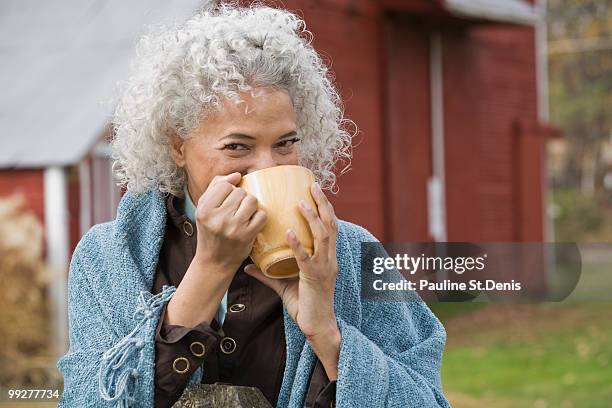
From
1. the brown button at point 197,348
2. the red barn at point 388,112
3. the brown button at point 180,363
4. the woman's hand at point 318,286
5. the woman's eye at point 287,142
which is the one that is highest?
the red barn at point 388,112

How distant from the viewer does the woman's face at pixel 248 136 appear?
145cm

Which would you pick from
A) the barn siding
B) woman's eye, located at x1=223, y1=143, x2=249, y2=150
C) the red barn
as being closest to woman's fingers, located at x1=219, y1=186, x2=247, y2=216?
woman's eye, located at x1=223, y1=143, x2=249, y2=150

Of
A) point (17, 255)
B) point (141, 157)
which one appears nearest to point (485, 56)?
point (17, 255)

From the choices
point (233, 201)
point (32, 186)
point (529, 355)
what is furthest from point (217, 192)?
point (529, 355)

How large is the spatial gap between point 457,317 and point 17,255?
12.2 ft

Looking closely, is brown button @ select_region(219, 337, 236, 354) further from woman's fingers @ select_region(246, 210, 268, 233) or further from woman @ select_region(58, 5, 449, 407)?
woman's fingers @ select_region(246, 210, 268, 233)

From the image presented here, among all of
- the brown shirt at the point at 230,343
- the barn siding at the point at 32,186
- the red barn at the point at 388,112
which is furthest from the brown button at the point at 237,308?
the barn siding at the point at 32,186

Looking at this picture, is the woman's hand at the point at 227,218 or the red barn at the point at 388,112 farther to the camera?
the red barn at the point at 388,112

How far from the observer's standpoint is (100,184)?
181 inches

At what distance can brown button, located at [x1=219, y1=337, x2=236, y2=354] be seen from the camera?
1.50 meters

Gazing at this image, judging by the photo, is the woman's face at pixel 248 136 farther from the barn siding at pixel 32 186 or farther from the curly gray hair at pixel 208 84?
the barn siding at pixel 32 186

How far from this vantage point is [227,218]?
4.43 feet

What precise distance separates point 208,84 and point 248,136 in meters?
0.11

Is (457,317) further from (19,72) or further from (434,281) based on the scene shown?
(434,281)
